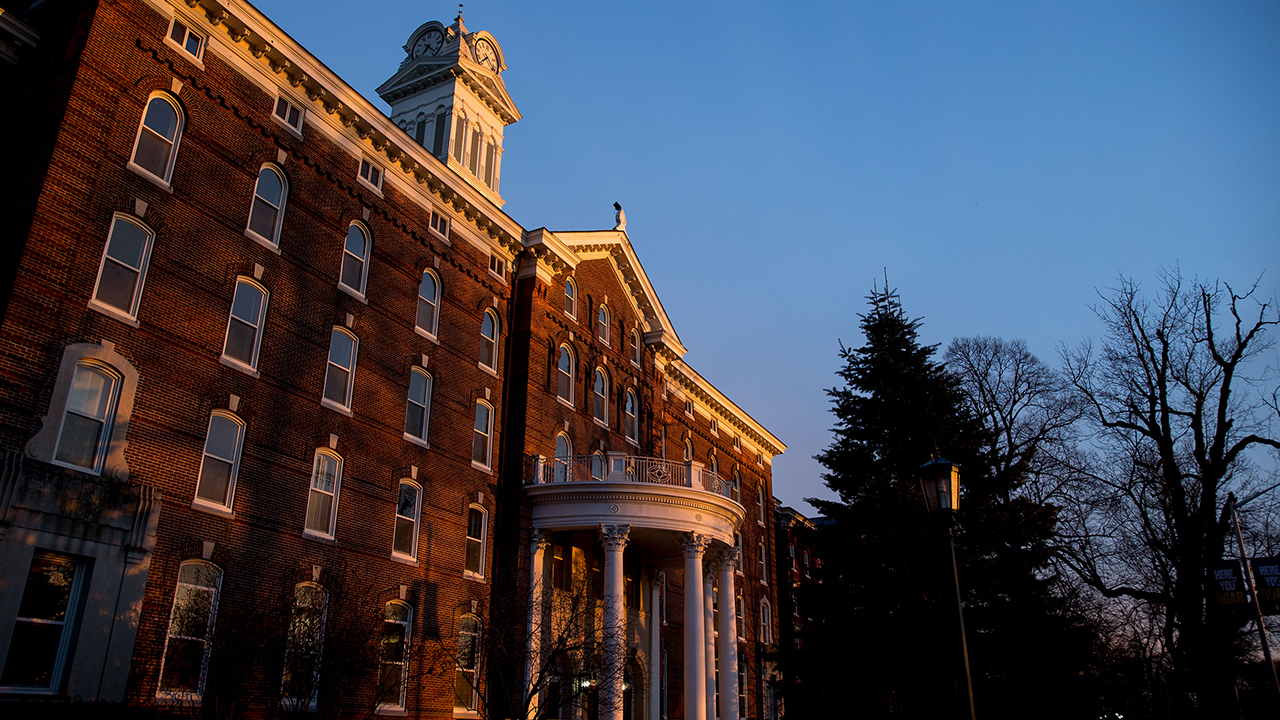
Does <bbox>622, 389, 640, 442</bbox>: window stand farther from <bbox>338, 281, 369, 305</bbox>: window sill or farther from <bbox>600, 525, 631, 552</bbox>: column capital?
<bbox>338, 281, 369, 305</bbox>: window sill

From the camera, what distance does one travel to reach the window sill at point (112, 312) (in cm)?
1517

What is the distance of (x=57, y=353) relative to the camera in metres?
14.4

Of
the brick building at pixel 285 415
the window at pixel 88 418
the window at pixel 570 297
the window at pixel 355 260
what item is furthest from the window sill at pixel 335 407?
the window at pixel 570 297

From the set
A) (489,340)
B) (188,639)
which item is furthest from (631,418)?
(188,639)

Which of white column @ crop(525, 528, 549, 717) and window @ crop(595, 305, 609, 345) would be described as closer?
white column @ crop(525, 528, 549, 717)

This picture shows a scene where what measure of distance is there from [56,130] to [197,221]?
2961mm

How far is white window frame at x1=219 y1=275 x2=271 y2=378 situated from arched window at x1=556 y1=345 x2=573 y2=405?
454 inches

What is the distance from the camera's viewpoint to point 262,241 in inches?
747

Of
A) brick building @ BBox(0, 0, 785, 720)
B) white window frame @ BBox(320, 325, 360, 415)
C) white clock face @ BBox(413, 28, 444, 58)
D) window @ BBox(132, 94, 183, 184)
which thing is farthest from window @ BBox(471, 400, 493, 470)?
white clock face @ BBox(413, 28, 444, 58)

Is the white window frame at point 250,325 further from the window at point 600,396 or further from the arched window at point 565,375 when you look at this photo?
the window at point 600,396

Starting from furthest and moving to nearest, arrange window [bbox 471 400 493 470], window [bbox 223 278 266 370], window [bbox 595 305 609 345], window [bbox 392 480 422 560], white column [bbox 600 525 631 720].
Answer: window [bbox 595 305 609 345], window [bbox 471 400 493 470], white column [bbox 600 525 631 720], window [bbox 392 480 422 560], window [bbox 223 278 266 370]

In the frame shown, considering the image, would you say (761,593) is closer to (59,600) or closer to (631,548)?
(631,548)

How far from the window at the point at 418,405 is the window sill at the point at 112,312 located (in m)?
7.65

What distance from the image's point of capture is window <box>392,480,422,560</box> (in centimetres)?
2141
